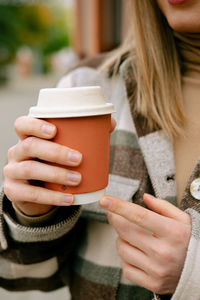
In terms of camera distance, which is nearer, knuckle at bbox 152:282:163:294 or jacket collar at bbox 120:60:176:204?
knuckle at bbox 152:282:163:294

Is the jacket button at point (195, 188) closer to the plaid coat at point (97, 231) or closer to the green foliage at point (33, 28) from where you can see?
the plaid coat at point (97, 231)

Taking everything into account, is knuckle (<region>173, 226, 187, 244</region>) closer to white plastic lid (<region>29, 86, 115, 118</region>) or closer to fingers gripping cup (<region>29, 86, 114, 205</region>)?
fingers gripping cup (<region>29, 86, 114, 205</region>)

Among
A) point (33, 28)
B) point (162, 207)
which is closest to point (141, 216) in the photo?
point (162, 207)

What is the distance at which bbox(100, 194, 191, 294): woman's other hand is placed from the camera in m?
0.86

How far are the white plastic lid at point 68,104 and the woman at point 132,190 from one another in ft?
0.11

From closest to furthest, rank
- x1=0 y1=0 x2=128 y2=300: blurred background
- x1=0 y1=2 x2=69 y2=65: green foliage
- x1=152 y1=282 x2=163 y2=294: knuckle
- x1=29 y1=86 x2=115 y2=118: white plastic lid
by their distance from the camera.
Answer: x1=29 y1=86 x2=115 y2=118: white plastic lid, x1=152 y1=282 x2=163 y2=294: knuckle, x1=0 y1=0 x2=128 y2=300: blurred background, x1=0 y1=2 x2=69 y2=65: green foliage

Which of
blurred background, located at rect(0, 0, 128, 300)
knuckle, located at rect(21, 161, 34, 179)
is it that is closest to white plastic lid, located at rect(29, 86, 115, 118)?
knuckle, located at rect(21, 161, 34, 179)

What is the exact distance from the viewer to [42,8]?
102 ft

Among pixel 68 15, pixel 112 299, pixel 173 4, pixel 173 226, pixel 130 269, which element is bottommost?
pixel 68 15

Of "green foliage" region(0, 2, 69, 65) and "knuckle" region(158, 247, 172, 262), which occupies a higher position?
"knuckle" region(158, 247, 172, 262)

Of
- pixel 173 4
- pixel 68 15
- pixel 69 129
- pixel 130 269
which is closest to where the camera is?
pixel 69 129

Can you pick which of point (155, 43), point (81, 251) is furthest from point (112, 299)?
point (155, 43)

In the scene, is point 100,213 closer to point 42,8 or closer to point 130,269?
point 130,269

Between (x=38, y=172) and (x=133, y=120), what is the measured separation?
47 centimetres
